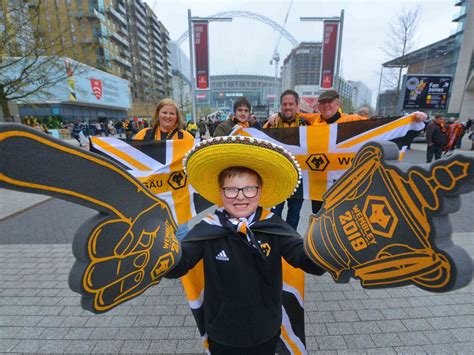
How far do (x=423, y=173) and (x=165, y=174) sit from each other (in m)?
2.75

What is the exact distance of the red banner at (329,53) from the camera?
1176 cm

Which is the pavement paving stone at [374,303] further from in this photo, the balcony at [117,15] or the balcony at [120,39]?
the balcony at [117,15]

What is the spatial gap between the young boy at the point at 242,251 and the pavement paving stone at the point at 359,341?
112cm

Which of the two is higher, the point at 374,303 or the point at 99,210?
the point at 99,210

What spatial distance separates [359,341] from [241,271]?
5.19 feet

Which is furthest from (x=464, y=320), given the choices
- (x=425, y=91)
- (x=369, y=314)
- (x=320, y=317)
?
(x=425, y=91)

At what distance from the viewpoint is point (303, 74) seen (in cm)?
4741

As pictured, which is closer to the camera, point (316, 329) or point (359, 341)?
point (359, 341)

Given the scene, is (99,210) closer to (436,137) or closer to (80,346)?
(80,346)

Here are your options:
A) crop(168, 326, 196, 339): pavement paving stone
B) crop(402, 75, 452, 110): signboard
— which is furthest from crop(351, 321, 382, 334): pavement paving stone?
crop(402, 75, 452, 110): signboard

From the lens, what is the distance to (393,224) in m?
0.83

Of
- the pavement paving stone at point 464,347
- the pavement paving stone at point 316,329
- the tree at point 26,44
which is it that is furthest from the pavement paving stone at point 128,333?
the tree at point 26,44

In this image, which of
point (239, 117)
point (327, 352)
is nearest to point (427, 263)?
point (327, 352)

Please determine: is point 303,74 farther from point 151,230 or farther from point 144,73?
point 151,230
